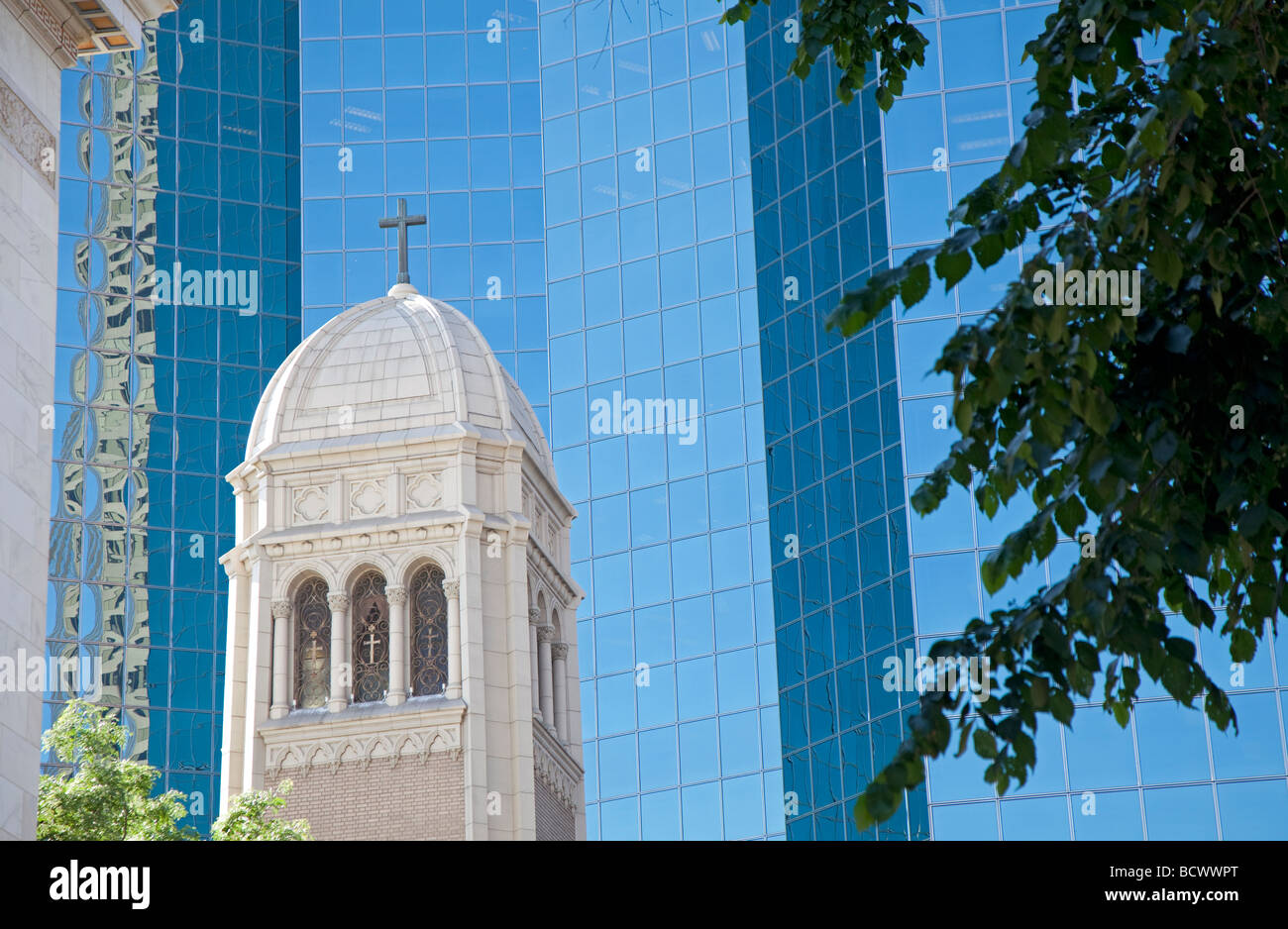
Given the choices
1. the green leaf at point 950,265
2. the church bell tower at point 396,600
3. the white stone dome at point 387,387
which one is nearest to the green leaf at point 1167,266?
the green leaf at point 950,265

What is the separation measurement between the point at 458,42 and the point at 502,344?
15297 millimetres

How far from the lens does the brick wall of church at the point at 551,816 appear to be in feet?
133

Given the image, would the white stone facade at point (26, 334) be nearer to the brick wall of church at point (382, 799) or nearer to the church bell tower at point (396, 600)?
the church bell tower at point (396, 600)

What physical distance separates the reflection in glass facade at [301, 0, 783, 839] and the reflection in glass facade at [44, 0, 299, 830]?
2.45 meters

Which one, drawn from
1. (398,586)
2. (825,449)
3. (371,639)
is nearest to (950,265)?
(398,586)

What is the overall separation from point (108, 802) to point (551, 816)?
583 inches

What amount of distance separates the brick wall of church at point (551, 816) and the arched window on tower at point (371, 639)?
354cm

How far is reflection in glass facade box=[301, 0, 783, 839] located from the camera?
77.5 metres

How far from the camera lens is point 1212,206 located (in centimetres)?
931

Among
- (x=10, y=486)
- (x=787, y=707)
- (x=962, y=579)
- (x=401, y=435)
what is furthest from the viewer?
(x=787, y=707)

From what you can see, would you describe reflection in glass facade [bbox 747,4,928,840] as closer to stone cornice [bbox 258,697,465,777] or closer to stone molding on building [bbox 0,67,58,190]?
stone cornice [bbox 258,697,465,777]

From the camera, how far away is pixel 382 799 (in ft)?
129

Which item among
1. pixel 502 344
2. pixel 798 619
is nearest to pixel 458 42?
pixel 502 344
